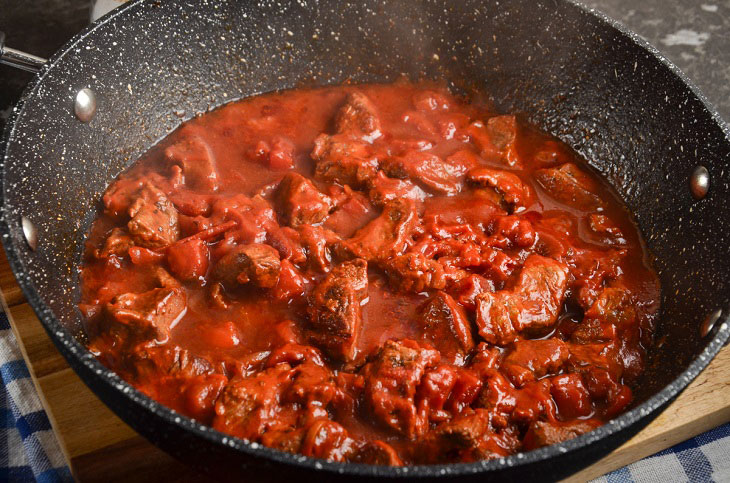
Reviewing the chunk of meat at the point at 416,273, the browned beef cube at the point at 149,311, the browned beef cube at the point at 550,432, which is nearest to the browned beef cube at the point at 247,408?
the browned beef cube at the point at 149,311

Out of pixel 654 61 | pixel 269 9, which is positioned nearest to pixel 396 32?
pixel 269 9

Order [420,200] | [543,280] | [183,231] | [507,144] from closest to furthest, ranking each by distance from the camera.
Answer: [543,280] < [183,231] < [420,200] < [507,144]

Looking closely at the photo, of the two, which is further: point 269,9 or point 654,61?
point 269,9

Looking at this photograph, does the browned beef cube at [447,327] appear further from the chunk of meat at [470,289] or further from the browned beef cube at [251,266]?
the browned beef cube at [251,266]

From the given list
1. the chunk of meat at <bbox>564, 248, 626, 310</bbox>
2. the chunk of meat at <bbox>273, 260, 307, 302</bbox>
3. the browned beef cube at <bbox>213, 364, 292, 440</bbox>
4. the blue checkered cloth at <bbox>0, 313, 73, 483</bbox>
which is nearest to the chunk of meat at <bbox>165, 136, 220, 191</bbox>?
the chunk of meat at <bbox>273, 260, 307, 302</bbox>

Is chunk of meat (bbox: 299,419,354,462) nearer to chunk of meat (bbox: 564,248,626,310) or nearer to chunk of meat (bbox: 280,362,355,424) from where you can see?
chunk of meat (bbox: 280,362,355,424)

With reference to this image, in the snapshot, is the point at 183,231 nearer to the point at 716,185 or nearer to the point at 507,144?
the point at 507,144
